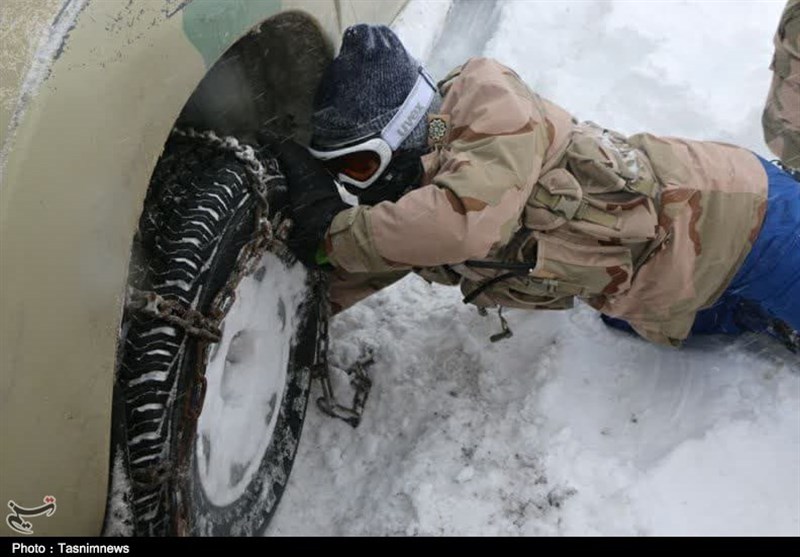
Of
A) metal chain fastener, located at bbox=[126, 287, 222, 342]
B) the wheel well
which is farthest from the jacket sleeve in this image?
metal chain fastener, located at bbox=[126, 287, 222, 342]

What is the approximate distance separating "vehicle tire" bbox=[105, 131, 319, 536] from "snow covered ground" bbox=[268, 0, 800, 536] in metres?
0.31

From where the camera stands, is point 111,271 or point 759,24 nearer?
point 111,271

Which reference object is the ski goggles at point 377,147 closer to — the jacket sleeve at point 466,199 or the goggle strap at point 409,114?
the goggle strap at point 409,114

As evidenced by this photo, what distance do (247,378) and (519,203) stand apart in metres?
0.84

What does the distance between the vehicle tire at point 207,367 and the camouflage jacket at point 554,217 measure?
0.27 metres

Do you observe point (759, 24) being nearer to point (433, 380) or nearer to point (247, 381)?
point (433, 380)

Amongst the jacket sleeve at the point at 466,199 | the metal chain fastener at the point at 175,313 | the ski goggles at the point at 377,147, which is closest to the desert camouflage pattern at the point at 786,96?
the jacket sleeve at the point at 466,199

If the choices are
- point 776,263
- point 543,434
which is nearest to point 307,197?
point 543,434

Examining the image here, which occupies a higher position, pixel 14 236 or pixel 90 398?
pixel 14 236

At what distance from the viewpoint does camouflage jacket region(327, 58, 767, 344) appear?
79.4 inches

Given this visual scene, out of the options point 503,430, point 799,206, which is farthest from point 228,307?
point 799,206

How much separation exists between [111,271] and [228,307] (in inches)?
17.6

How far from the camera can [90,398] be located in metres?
1.31

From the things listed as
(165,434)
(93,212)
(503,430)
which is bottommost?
(503,430)
